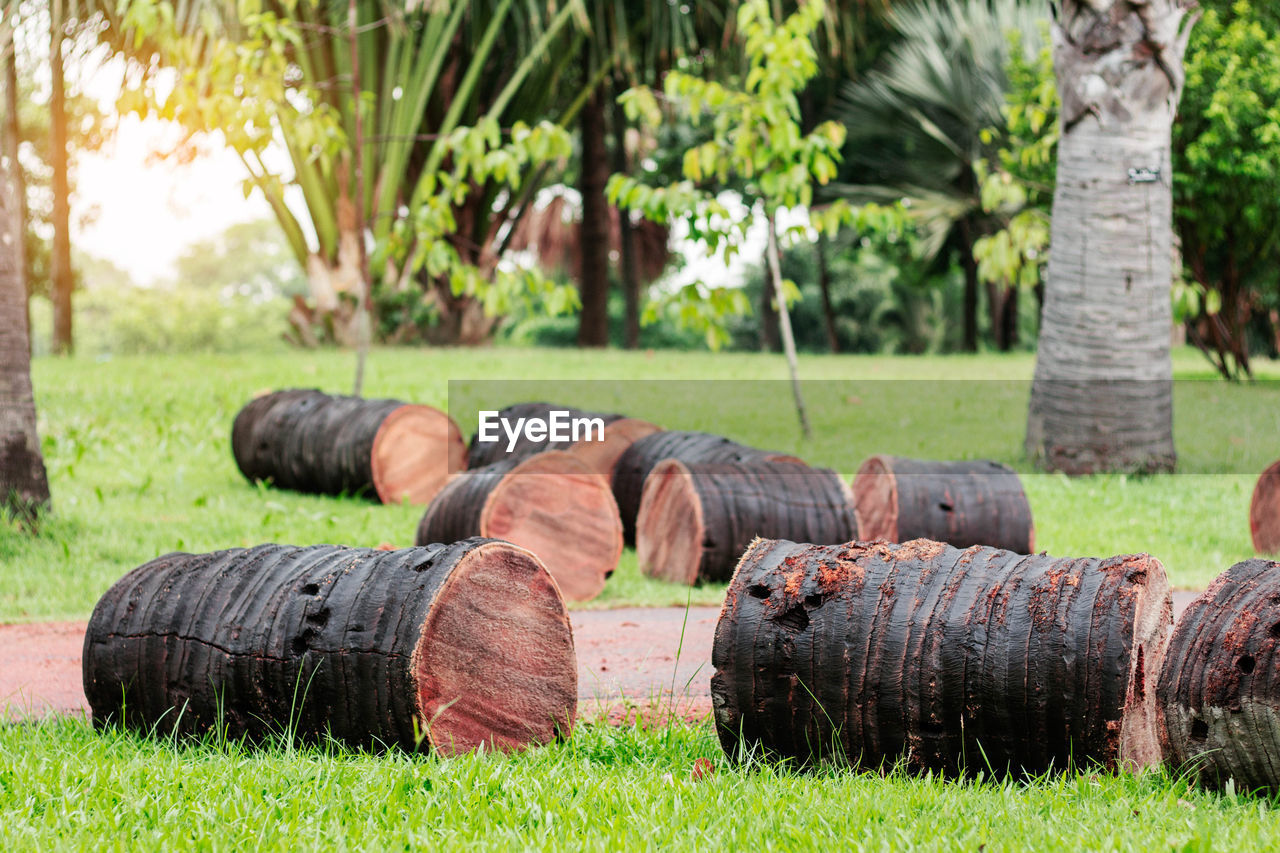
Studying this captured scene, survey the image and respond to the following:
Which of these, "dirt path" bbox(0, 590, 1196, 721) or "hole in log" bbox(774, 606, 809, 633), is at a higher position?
"hole in log" bbox(774, 606, 809, 633)

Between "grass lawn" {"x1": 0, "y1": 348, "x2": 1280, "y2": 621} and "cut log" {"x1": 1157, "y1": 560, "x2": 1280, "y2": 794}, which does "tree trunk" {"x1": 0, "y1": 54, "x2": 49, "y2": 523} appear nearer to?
"grass lawn" {"x1": 0, "y1": 348, "x2": 1280, "y2": 621}

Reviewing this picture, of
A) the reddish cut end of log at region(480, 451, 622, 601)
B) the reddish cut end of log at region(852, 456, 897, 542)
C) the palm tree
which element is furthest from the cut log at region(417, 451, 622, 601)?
the palm tree

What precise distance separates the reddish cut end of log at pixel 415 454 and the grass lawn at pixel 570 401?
0.81 feet

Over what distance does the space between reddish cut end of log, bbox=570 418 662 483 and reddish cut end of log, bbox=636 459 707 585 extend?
0.73 metres

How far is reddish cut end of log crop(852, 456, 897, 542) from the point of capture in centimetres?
617

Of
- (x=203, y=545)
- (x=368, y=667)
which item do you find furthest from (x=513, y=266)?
(x=368, y=667)

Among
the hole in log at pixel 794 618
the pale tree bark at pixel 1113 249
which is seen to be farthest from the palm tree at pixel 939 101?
the hole in log at pixel 794 618

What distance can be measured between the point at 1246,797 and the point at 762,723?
3.85ft

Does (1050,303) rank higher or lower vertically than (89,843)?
higher

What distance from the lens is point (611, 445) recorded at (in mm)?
7246

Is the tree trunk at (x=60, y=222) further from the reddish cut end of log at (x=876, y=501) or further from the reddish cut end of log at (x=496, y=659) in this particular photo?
the reddish cut end of log at (x=496, y=659)

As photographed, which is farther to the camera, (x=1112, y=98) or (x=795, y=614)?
(x=1112, y=98)

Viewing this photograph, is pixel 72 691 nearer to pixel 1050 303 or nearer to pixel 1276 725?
pixel 1276 725

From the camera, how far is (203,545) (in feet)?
21.9
